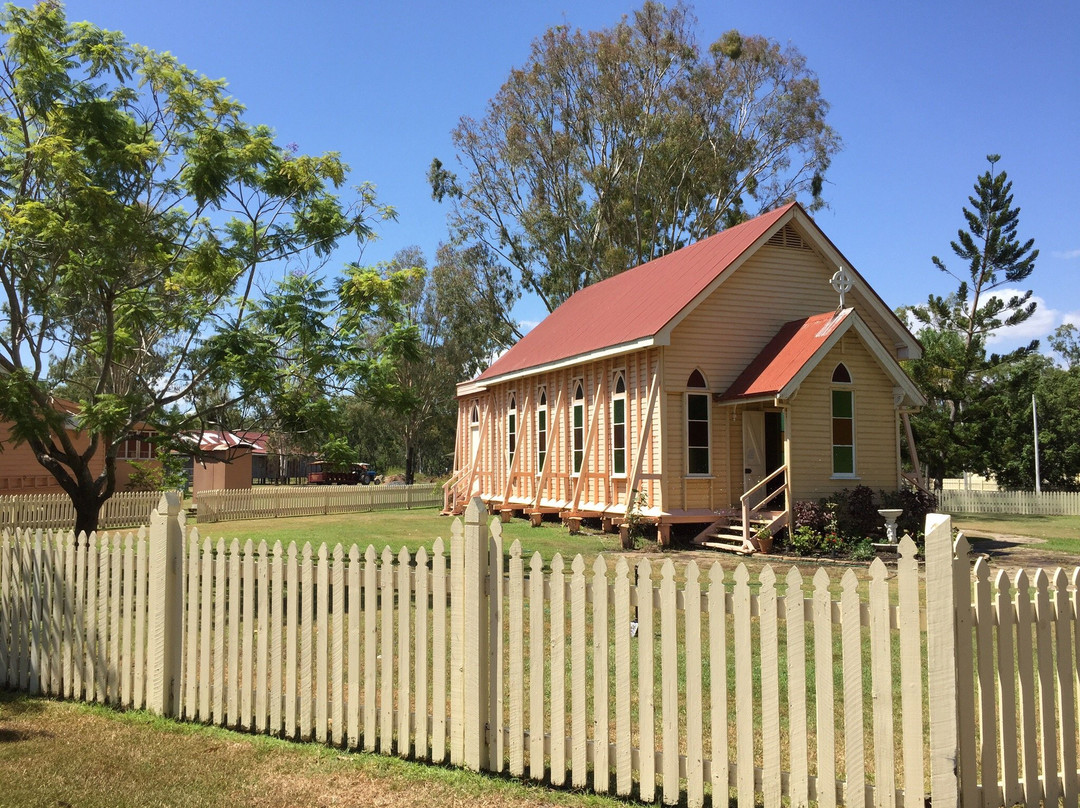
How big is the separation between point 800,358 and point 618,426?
496 cm

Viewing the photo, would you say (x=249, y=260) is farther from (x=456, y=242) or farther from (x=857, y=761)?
(x=456, y=242)

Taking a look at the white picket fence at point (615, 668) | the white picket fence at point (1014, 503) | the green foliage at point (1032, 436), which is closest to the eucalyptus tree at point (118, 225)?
the white picket fence at point (615, 668)

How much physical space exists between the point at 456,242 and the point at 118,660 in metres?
42.0

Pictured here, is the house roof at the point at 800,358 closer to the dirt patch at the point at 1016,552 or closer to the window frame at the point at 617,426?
the window frame at the point at 617,426

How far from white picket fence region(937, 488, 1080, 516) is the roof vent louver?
16261mm

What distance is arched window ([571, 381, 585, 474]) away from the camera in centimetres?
2331

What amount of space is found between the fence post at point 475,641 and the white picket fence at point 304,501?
966 inches

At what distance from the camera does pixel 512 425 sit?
28.0 m

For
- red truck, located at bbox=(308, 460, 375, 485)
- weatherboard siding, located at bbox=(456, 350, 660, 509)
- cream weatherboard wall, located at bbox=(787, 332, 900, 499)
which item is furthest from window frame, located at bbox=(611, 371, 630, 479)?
red truck, located at bbox=(308, 460, 375, 485)

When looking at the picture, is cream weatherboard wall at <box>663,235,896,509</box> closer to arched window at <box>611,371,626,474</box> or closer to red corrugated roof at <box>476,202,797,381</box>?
red corrugated roof at <box>476,202,797,381</box>

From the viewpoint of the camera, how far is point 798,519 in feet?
59.1

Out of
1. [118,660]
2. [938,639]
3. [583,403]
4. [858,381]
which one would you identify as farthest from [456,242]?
[938,639]

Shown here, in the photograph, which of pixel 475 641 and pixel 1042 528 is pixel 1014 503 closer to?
pixel 1042 528

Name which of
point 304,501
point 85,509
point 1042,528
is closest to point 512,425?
point 304,501
